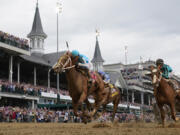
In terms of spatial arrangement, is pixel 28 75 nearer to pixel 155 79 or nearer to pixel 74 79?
pixel 155 79

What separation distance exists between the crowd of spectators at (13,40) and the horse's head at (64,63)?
2738cm

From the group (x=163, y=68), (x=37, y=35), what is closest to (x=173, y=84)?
(x=163, y=68)

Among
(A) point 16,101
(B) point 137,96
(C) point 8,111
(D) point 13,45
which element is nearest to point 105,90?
(C) point 8,111

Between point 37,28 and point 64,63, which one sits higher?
point 37,28

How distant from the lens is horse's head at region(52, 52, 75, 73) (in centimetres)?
1159

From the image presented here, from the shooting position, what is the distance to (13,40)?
39.5 m

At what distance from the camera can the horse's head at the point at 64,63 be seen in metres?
11.6

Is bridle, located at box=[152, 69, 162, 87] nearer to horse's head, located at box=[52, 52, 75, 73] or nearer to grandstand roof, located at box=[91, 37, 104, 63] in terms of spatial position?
horse's head, located at box=[52, 52, 75, 73]

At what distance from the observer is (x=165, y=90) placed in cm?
1353

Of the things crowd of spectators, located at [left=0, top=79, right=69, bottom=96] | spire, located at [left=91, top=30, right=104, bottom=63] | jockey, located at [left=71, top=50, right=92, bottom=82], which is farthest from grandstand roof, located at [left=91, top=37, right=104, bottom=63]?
jockey, located at [left=71, top=50, right=92, bottom=82]

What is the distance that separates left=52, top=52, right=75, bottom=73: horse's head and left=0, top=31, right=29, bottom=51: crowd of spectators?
27376 millimetres

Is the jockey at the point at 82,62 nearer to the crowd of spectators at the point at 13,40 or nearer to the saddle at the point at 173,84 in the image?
the saddle at the point at 173,84

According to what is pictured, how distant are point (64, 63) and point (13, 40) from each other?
96.7 ft

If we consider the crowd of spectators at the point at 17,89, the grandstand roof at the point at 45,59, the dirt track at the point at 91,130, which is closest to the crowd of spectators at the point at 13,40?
the grandstand roof at the point at 45,59
